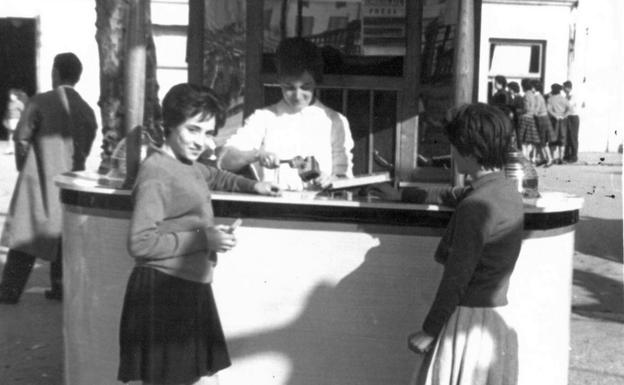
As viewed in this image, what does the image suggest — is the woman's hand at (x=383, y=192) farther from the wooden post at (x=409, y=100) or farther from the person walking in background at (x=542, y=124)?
the person walking in background at (x=542, y=124)

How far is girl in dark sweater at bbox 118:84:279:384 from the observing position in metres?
3.68

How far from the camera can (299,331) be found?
4.39m

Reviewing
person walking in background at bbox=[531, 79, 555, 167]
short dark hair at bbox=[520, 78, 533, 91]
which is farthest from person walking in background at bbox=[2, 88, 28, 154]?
person walking in background at bbox=[531, 79, 555, 167]

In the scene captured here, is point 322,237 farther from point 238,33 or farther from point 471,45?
point 238,33

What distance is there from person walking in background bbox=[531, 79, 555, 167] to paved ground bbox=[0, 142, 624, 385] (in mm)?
9301

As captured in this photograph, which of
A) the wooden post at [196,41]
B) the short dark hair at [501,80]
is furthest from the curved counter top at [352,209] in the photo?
the short dark hair at [501,80]

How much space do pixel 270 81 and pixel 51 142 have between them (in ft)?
7.61

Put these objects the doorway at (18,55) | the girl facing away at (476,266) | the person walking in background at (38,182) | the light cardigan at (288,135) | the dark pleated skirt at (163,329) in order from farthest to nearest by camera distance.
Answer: the doorway at (18,55) < the person walking in background at (38,182) < the light cardigan at (288,135) < the dark pleated skirt at (163,329) < the girl facing away at (476,266)

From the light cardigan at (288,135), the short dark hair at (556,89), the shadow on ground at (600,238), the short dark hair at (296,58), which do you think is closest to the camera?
the short dark hair at (296,58)

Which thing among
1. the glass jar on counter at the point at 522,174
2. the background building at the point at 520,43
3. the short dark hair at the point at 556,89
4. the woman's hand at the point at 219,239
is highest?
the background building at the point at 520,43

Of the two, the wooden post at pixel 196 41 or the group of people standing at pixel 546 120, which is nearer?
the wooden post at pixel 196 41

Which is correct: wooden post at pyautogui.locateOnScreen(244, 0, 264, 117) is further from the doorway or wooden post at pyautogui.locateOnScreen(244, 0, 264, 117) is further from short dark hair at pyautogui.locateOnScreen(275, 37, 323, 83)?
the doorway

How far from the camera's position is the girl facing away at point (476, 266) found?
3566 millimetres

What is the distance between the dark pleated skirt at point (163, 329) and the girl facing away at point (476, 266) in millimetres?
767
